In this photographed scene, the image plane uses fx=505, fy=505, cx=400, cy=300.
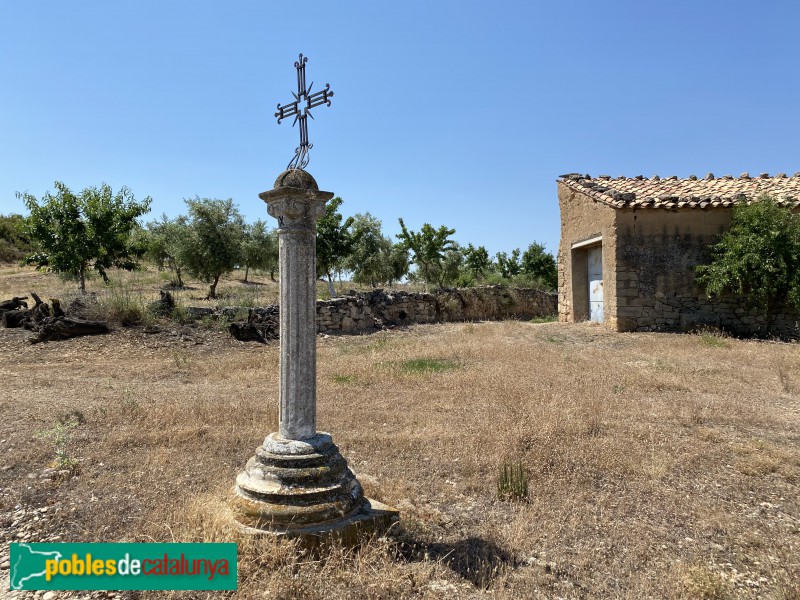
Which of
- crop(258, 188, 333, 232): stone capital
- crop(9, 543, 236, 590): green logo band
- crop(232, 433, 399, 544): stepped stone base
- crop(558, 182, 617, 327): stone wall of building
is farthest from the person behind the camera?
crop(558, 182, 617, 327): stone wall of building

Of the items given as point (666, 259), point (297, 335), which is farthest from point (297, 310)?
point (666, 259)

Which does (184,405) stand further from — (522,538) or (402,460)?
(522,538)

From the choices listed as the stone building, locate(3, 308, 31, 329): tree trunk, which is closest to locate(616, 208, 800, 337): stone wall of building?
the stone building

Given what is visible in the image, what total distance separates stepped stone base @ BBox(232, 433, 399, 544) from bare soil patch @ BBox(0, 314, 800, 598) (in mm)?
143

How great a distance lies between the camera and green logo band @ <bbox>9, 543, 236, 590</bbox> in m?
2.66

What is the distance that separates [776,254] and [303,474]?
13588 millimetres

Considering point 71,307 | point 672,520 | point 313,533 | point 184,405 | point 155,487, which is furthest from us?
point 71,307

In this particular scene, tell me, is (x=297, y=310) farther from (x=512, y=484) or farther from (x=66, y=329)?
(x=66, y=329)

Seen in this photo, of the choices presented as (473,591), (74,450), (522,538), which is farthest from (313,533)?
(74,450)

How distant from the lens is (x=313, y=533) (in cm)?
293

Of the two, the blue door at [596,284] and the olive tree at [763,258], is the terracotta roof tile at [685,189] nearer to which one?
the olive tree at [763,258]

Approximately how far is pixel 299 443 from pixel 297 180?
172 cm

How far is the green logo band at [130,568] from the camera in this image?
2656 mm

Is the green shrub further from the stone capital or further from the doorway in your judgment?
the doorway
